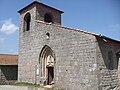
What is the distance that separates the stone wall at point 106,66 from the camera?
1141cm

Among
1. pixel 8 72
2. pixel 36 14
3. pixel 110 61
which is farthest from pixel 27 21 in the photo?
pixel 110 61

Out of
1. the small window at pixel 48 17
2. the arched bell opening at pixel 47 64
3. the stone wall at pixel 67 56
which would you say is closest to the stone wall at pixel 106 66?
the stone wall at pixel 67 56

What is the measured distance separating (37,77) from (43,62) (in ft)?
4.42

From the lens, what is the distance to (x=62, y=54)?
43.1 feet

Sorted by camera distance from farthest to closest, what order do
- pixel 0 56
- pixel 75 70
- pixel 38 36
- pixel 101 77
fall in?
pixel 0 56
pixel 38 36
pixel 75 70
pixel 101 77

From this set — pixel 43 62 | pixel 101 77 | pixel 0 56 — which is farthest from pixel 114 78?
pixel 0 56

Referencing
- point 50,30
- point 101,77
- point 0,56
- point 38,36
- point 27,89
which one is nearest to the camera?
point 101,77

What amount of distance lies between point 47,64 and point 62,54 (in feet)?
8.43

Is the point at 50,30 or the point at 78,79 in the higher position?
the point at 50,30

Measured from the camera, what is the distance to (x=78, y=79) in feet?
39.0

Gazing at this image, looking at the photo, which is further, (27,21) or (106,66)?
(27,21)

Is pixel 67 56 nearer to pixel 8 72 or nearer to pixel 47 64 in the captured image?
pixel 47 64

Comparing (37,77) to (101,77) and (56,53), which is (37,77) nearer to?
(56,53)

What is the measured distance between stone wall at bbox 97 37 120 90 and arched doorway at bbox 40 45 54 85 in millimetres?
4517
